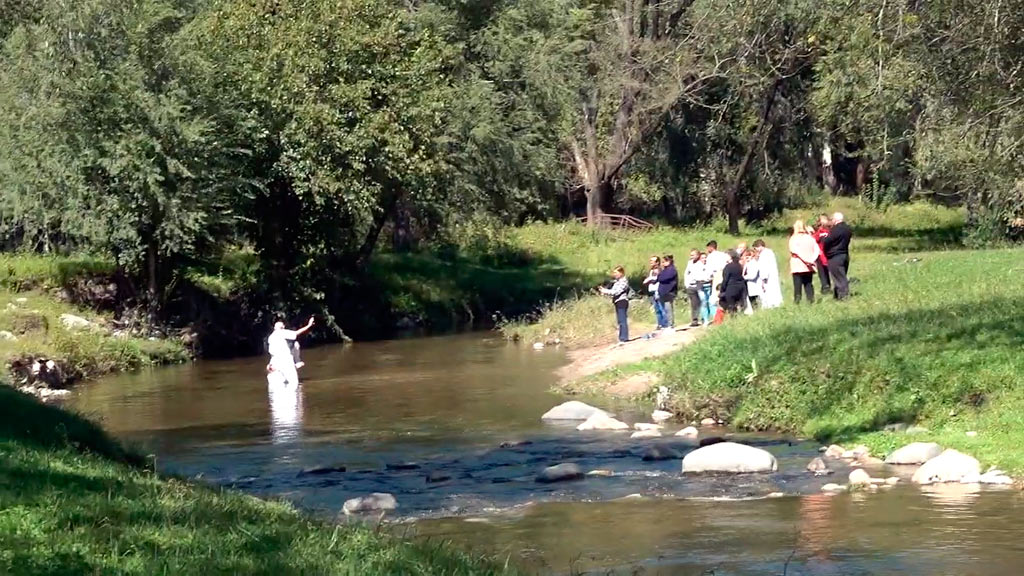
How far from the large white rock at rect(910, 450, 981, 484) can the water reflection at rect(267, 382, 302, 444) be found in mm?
9657

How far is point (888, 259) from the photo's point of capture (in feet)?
132

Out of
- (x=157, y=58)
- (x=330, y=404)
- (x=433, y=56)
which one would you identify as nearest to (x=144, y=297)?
(x=157, y=58)

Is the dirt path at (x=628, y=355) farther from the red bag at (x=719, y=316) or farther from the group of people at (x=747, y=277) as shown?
the group of people at (x=747, y=277)

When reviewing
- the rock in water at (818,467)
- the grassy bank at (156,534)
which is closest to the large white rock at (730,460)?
the rock in water at (818,467)

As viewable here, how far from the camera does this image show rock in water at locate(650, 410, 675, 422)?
22031 mm

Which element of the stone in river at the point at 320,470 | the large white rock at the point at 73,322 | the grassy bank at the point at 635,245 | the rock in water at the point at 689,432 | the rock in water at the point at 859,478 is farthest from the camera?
the grassy bank at the point at 635,245

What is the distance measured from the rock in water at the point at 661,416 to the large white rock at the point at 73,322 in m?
18.3

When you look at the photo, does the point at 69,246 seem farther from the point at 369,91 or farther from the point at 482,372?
the point at 482,372

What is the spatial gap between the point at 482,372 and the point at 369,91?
1225cm

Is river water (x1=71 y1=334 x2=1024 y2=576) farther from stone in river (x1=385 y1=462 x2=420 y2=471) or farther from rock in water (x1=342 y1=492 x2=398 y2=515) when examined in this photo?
rock in water (x1=342 y1=492 x2=398 y2=515)

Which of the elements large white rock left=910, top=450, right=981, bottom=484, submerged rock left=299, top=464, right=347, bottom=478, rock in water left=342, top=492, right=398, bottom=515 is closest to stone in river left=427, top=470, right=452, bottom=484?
submerged rock left=299, top=464, right=347, bottom=478

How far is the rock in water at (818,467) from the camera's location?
16.7m

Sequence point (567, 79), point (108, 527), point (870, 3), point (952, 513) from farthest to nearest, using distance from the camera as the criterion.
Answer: point (567, 79) → point (870, 3) → point (952, 513) → point (108, 527)

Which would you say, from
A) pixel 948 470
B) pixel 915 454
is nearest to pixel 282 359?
pixel 915 454
